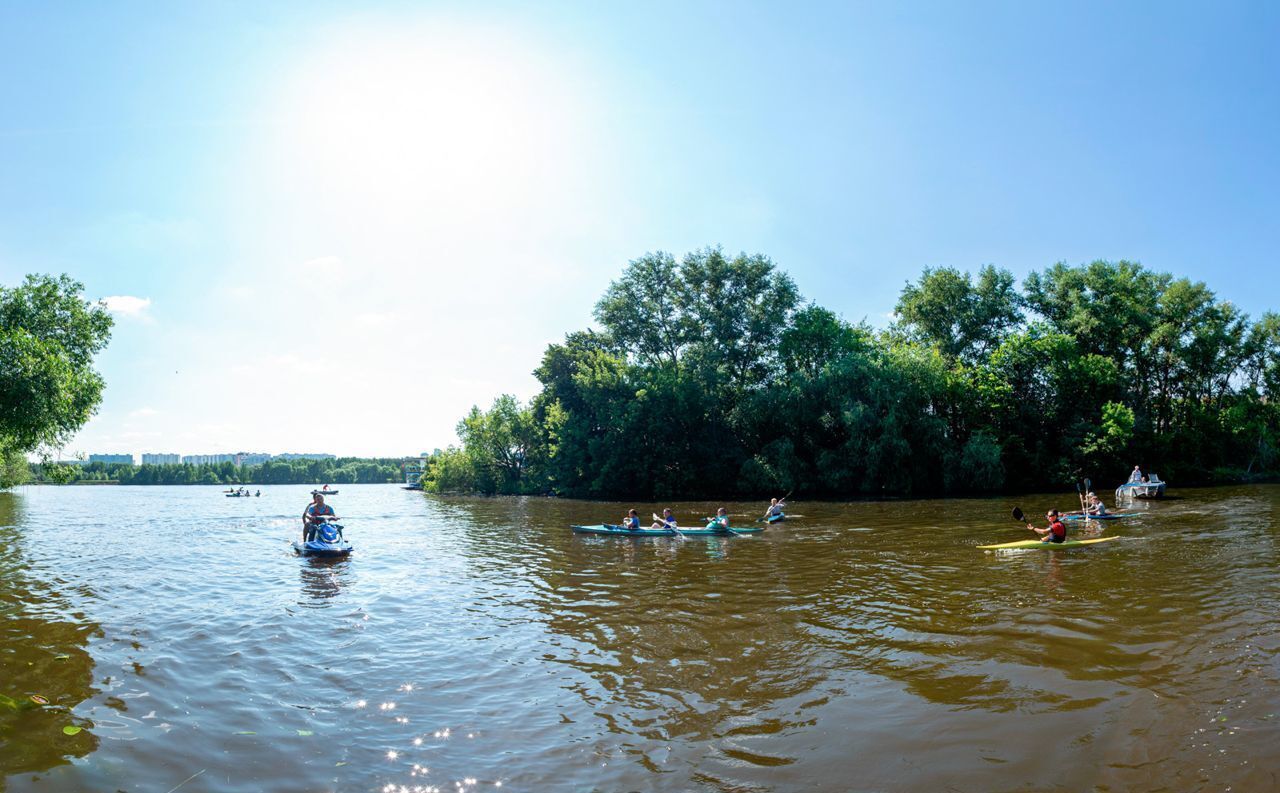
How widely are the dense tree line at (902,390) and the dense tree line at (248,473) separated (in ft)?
422

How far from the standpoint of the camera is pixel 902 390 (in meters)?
46.2

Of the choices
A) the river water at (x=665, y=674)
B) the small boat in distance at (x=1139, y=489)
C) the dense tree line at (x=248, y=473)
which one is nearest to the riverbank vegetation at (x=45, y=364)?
the river water at (x=665, y=674)

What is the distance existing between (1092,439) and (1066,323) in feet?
44.8

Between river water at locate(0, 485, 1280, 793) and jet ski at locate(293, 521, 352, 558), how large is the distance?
1.96 m

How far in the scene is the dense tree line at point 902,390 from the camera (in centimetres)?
4703

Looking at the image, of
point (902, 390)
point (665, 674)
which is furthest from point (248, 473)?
point (665, 674)

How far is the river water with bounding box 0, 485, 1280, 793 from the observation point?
21.1 feet

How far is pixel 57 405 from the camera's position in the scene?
25453mm

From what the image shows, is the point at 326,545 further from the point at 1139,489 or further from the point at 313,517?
the point at 1139,489

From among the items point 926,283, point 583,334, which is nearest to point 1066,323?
point 926,283

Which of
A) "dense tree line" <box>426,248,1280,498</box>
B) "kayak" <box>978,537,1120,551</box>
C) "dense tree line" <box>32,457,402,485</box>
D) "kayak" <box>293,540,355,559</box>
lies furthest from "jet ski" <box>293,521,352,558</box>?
"dense tree line" <box>32,457,402,485</box>

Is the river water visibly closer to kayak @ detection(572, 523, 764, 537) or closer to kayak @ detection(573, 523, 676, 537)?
kayak @ detection(572, 523, 764, 537)

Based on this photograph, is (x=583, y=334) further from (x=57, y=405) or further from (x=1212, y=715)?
(x=1212, y=715)

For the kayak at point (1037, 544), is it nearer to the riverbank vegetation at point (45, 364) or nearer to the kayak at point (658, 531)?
the kayak at point (658, 531)
